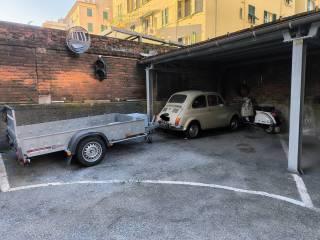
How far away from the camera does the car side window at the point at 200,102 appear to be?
821 cm

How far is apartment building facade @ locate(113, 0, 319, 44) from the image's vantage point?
18.0m

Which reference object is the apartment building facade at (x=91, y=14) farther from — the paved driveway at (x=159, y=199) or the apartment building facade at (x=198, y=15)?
the paved driveway at (x=159, y=199)

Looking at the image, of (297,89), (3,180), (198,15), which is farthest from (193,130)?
(198,15)

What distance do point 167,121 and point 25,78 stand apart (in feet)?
15.3

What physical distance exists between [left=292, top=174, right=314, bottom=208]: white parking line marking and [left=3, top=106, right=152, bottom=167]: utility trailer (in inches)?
146

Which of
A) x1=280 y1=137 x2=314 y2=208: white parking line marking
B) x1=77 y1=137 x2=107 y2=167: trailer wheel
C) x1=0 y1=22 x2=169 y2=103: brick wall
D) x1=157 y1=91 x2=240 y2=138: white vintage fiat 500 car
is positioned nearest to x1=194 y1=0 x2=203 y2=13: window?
x1=0 y1=22 x2=169 y2=103: brick wall

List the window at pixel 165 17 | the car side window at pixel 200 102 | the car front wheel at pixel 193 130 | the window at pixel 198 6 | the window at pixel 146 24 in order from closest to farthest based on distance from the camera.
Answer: the car front wheel at pixel 193 130 < the car side window at pixel 200 102 < the window at pixel 198 6 < the window at pixel 165 17 < the window at pixel 146 24

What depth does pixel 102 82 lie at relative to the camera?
870 cm

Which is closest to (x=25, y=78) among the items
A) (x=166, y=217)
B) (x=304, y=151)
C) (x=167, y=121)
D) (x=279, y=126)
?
(x=167, y=121)

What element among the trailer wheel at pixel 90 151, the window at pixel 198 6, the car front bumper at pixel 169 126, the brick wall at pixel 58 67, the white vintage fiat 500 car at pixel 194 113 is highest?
the window at pixel 198 6

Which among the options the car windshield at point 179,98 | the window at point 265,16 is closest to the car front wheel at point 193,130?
the car windshield at point 179,98

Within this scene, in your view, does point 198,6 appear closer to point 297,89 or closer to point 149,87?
point 149,87

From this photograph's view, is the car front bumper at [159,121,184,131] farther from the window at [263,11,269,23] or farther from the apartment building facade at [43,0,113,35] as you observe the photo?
the apartment building facade at [43,0,113,35]

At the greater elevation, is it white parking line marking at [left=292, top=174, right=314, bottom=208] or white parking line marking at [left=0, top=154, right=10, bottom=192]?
white parking line marking at [left=0, top=154, right=10, bottom=192]
